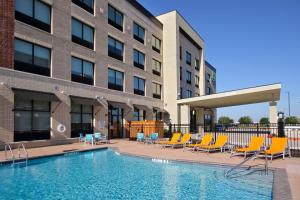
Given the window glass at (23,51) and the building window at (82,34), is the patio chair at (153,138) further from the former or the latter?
the window glass at (23,51)

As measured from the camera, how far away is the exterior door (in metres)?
25.2

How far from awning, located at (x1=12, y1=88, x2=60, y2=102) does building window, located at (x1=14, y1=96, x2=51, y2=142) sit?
0.44m

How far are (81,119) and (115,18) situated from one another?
11.1m

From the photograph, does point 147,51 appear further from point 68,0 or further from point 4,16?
point 4,16

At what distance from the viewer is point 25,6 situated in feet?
55.9

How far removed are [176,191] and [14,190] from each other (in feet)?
16.0

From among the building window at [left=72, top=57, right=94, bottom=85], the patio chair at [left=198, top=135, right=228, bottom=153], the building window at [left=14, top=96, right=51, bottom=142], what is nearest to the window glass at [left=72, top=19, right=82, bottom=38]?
the building window at [left=72, top=57, right=94, bottom=85]

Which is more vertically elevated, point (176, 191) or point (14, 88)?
point (14, 88)

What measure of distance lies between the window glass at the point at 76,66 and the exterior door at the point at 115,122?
5190mm

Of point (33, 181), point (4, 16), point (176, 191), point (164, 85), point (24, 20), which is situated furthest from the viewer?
point (164, 85)

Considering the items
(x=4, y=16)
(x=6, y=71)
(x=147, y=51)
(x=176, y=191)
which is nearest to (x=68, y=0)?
(x=4, y=16)

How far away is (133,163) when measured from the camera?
1223cm

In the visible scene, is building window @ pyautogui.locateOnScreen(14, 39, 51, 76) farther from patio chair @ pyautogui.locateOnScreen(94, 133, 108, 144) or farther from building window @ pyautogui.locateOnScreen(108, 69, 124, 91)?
building window @ pyautogui.locateOnScreen(108, 69, 124, 91)

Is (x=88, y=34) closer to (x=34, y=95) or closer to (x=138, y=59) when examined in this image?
(x=34, y=95)
